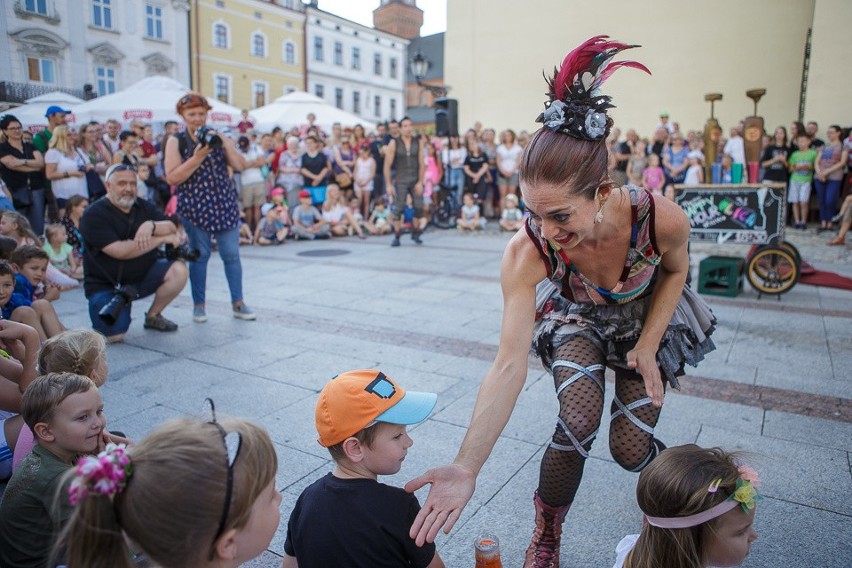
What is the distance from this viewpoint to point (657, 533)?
168 cm

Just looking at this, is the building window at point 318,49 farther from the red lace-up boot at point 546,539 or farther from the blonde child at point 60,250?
the red lace-up boot at point 546,539

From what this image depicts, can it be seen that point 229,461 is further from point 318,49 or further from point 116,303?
point 318,49

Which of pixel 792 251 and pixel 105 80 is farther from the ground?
pixel 105 80

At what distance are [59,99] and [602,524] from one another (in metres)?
14.9

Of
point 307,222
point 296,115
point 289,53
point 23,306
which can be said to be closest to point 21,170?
point 307,222

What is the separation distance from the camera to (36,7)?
6.70 m

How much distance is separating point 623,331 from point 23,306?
11.5ft

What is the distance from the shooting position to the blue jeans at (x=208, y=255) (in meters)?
5.57

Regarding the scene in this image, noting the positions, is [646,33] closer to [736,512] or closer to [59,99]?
[59,99]

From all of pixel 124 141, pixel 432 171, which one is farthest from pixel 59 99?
pixel 432 171

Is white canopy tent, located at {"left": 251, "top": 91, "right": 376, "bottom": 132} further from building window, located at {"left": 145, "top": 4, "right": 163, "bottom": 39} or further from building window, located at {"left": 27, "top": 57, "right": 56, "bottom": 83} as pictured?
building window, located at {"left": 27, "top": 57, "right": 56, "bottom": 83}

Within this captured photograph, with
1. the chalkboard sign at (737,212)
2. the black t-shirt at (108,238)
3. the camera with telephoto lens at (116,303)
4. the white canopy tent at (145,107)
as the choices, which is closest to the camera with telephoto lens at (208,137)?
the black t-shirt at (108,238)

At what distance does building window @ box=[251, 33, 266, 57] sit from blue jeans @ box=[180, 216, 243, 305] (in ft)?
108

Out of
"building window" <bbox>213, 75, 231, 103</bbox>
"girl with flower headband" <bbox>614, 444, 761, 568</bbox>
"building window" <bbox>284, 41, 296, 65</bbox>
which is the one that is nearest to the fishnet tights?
"girl with flower headband" <bbox>614, 444, 761, 568</bbox>
